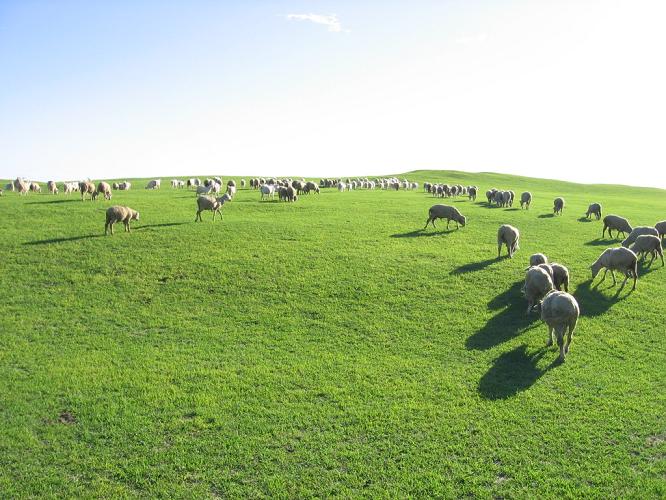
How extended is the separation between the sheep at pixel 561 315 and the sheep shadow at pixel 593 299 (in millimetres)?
3914

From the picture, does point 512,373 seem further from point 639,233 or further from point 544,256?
point 639,233

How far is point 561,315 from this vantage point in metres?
13.7

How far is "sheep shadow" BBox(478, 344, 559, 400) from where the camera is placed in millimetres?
12336

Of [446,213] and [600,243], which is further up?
[446,213]

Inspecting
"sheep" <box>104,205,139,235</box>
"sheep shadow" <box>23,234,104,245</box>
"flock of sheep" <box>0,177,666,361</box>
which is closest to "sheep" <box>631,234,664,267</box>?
"flock of sheep" <box>0,177,666,361</box>

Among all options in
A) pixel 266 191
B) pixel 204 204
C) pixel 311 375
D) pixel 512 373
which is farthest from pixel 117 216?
pixel 512 373

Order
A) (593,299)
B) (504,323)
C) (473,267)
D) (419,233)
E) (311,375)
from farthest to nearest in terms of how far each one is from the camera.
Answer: (419,233) → (473,267) → (593,299) → (504,323) → (311,375)

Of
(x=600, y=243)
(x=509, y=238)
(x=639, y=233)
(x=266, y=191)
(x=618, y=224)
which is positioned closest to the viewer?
(x=509, y=238)

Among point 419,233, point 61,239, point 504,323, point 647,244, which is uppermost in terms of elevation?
point 61,239

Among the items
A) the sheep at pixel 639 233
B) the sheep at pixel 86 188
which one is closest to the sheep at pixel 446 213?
the sheep at pixel 639 233

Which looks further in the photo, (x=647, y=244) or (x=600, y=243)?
(x=600, y=243)

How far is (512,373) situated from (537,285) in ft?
16.9

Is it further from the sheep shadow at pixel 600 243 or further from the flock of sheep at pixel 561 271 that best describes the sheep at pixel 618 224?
the sheep shadow at pixel 600 243

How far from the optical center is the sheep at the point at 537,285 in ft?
55.0
